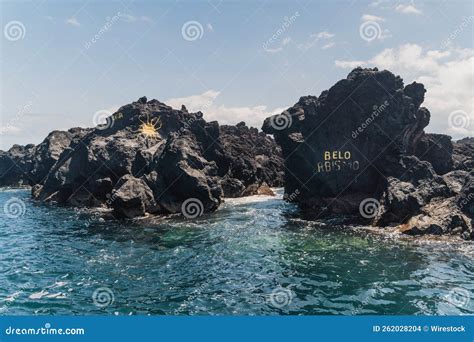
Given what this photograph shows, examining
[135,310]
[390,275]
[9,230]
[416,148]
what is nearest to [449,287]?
[390,275]

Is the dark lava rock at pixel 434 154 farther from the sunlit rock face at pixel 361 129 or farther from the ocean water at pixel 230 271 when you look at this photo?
the ocean water at pixel 230 271

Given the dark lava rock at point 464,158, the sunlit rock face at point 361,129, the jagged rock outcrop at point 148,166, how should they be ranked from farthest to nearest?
the dark lava rock at point 464,158, the jagged rock outcrop at point 148,166, the sunlit rock face at point 361,129

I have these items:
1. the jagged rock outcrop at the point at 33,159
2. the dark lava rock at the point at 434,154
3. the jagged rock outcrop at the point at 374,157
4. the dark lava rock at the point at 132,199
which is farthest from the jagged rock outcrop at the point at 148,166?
the dark lava rock at the point at 434,154

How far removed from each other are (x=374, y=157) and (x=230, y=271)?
1100 inches

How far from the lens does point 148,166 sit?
5972 cm

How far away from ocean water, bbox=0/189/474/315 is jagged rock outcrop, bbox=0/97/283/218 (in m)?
8.37

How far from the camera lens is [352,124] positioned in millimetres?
47656

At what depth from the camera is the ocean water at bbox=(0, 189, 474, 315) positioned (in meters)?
20.9

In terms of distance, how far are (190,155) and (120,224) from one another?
1507 cm

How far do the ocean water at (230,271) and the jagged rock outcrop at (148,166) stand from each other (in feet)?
27.5

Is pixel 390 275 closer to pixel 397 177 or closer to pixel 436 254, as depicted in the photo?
pixel 436 254

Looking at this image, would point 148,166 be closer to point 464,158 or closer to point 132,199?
point 132,199

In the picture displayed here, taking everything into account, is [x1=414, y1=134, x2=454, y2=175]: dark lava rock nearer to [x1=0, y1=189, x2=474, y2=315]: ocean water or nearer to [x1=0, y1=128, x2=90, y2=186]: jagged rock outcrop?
[x1=0, y1=189, x2=474, y2=315]: ocean water

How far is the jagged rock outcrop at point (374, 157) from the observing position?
132 ft
